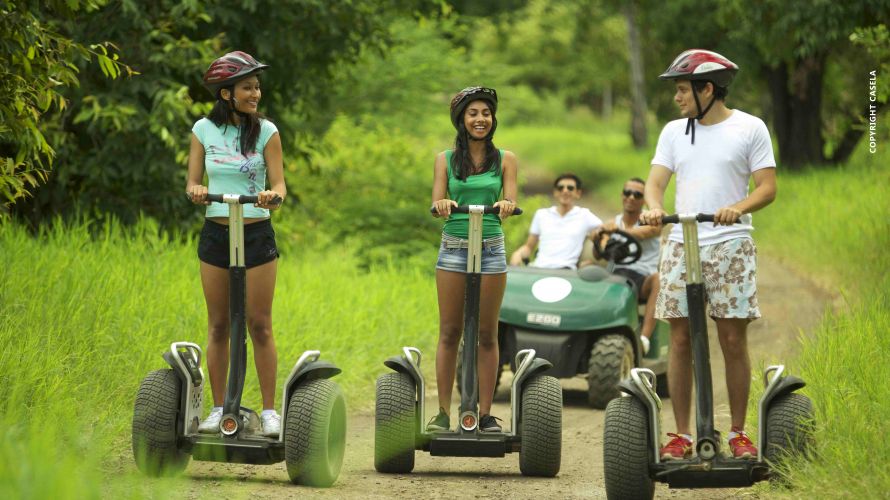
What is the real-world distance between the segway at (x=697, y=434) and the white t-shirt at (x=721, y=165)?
0.23 metres

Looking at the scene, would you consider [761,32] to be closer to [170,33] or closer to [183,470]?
[170,33]

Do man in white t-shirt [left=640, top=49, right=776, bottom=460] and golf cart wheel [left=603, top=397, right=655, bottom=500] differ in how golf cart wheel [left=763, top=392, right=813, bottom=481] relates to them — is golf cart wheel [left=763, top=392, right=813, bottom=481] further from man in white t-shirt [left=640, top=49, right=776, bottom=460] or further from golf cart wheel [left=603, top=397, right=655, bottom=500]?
golf cart wheel [left=603, top=397, right=655, bottom=500]

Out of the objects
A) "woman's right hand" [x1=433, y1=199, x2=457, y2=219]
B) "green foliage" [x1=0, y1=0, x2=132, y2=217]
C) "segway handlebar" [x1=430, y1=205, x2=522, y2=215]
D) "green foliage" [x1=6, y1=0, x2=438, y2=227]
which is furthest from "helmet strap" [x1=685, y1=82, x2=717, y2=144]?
"green foliage" [x1=6, y1=0, x2=438, y2=227]

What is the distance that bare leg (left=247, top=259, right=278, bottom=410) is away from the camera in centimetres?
595

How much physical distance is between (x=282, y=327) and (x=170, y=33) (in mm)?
3190

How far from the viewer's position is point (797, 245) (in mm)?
15133

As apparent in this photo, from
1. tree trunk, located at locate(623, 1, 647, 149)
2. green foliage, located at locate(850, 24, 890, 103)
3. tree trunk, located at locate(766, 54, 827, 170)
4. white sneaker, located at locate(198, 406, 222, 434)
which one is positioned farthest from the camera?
tree trunk, located at locate(623, 1, 647, 149)

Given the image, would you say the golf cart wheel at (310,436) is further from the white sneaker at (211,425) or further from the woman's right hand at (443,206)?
the woman's right hand at (443,206)

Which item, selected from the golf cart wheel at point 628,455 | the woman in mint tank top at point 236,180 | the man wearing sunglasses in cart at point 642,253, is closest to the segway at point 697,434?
the golf cart wheel at point 628,455

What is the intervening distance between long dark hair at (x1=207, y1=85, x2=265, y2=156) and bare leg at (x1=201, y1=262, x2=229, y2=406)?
0.56m

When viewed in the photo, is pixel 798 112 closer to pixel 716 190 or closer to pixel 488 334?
pixel 488 334

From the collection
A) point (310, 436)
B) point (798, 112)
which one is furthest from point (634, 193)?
point (798, 112)

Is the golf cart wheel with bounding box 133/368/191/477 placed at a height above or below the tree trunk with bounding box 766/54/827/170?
below

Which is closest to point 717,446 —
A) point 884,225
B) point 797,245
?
point 884,225
